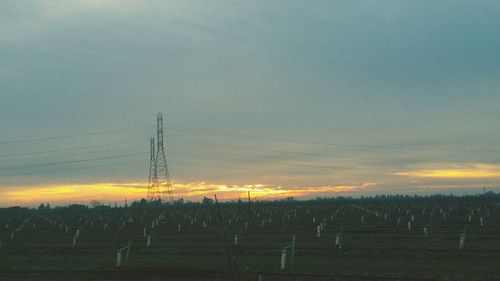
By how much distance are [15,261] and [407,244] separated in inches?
1062

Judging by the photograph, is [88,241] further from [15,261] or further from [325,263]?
[325,263]

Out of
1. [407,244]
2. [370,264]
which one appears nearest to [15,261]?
[370,264]

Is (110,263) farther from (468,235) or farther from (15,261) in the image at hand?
(468,235)

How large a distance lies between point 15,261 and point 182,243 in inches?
543

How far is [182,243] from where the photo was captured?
45.9 m

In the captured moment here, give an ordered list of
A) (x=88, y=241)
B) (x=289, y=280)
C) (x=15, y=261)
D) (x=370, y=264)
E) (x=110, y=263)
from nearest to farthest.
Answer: (x=289, y=280), (x=370, y=264), (x=110, y=263), (x=15, y=261), (x=88, y=241)

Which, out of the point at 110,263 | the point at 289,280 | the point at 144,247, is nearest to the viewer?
the point at 289,280

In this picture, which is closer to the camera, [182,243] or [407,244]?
[407,244]

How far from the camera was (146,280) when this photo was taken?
26.1 metres

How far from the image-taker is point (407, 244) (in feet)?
126

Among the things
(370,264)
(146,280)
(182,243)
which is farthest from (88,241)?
(370,264)

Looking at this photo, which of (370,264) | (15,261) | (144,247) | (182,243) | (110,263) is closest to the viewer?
(370,264)

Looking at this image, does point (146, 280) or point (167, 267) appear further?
point (167, 267)

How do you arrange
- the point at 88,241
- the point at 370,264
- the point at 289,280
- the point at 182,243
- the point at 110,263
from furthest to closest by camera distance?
1. the point at 88,241
2. the point at 182,243
3. the point at 110,263
4. the point at 370,264
5. the point at 289,280
